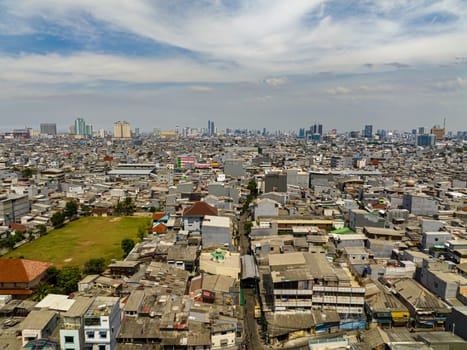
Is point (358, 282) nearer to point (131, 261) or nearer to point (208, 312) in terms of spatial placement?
point (208, 312)

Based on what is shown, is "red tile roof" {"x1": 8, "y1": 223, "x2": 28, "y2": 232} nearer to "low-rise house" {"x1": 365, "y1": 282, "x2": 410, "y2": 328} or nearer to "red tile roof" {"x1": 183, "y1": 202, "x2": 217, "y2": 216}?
"red tile roof" {"x1": 183, "y1": 202, "x2": 217, "y2": 216}

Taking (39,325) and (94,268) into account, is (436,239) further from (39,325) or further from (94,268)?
(39,325)

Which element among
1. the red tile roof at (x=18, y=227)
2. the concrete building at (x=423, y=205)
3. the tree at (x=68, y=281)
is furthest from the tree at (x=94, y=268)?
the concrete building at (x=423, y=205)

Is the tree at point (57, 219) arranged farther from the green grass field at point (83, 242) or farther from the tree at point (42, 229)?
the tree at point (42, 229)

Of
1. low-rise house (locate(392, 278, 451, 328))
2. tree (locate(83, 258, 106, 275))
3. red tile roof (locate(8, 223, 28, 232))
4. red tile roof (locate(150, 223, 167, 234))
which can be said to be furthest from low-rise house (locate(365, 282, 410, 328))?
red tile roof (locate(8, 223, 28, 232))

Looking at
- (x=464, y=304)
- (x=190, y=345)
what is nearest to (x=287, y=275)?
(x=190, y=345)

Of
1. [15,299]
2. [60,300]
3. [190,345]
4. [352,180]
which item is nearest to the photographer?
[190,345]
